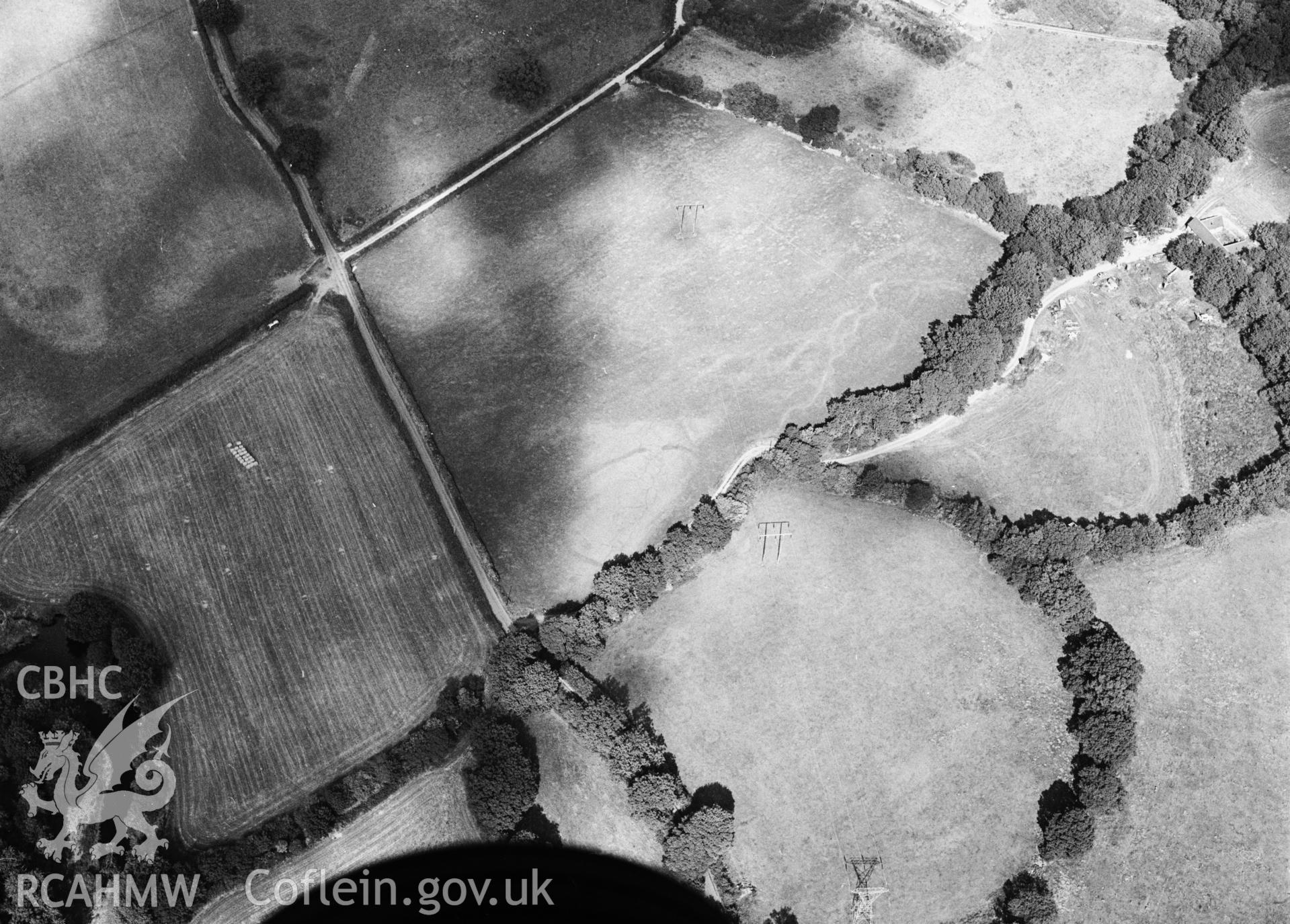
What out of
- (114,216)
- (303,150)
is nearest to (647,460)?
(303,150)

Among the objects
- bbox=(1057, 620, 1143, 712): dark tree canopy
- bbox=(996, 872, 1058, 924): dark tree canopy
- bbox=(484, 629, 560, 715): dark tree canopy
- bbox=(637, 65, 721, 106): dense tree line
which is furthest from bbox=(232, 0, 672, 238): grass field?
bbox=(996, 872, 1058, 924): dark tree canopy

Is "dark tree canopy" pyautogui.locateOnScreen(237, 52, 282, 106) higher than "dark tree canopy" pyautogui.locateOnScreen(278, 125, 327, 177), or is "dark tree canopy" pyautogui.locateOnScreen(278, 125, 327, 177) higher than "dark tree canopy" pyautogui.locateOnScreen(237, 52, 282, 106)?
"dark tree canopy" pyautogui.locateOnScreen(237, 52, 282, 106)

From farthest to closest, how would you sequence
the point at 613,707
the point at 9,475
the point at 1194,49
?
1. the point at 1194,49
2. the point at 9,475
3. the point at 613,707

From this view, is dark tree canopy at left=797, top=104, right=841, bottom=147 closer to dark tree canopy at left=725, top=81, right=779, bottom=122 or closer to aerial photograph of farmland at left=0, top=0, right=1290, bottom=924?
aerial photograph of farmland at left=0, top=0, right=1290, bottom=924

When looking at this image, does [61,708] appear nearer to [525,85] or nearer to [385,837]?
[385,837]

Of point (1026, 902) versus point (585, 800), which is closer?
point (1026, 902)

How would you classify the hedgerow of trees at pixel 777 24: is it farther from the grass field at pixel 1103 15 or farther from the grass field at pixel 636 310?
the grass field at pixel 1103 15

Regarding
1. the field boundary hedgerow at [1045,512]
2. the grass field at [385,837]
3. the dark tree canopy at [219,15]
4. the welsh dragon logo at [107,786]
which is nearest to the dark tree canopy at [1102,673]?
the field boundary hedgerow at [1045,512]
